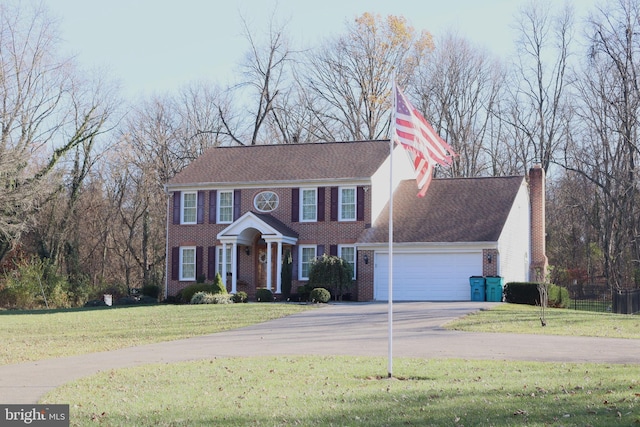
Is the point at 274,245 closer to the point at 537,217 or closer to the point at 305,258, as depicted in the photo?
the point at 305,258

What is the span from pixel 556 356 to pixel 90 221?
4178cm

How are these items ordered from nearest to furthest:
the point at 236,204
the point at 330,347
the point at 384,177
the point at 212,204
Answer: the point at 330,347 → the point at 384,177 → the point at 236,204 → the point at 212,204

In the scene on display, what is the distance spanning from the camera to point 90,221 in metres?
52.3

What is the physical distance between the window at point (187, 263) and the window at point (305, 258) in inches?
209

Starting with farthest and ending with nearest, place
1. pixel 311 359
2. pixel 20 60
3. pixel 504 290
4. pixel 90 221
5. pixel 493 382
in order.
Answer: pixel 90 221
pixel 20 60
pixel 504 290
pixel 311 359
pixel 493 382

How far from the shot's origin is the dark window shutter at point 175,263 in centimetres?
3779

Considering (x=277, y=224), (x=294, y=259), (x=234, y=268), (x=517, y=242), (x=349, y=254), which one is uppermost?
(x=277, y=224)

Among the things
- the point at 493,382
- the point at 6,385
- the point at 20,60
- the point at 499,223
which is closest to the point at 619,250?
the point at 499,223

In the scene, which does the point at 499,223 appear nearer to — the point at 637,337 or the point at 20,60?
the point at 637,337

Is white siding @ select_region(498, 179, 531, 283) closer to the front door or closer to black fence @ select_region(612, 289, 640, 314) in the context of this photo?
black fence @ select_region(612, 289, 640, 314)

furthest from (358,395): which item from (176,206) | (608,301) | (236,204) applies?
(608,301)

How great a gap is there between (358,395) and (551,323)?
45.9 ft

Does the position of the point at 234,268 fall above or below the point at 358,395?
above

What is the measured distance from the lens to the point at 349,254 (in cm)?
3544
